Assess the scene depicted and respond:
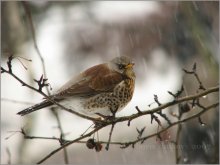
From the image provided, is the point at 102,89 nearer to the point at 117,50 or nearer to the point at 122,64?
the point at 122,64

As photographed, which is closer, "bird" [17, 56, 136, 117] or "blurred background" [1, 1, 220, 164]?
"bird" [17, 56, 136, 117]

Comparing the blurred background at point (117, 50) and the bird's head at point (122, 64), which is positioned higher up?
the blurred background at point (117, 50)

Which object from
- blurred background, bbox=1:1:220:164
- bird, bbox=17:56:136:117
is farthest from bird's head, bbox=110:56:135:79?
blurred background, bbox=1:1:220:164

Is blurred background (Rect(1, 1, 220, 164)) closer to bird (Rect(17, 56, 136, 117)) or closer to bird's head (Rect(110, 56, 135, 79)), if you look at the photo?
bird (Rect(17, 56, 136, 117))

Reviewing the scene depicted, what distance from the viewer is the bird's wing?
7.34ft

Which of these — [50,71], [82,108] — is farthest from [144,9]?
[82,108]

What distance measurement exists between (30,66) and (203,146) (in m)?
1.76

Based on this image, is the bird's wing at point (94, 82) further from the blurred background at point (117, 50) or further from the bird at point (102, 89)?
the blurred background at point (117, 50)

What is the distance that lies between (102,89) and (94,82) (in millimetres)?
63

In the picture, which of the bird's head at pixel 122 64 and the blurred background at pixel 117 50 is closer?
the bird's head at pixel 122 64

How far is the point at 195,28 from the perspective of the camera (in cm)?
246

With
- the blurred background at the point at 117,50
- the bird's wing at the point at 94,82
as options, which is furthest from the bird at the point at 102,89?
the blurred background at the point at 117,50

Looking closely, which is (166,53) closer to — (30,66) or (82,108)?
(30,66)

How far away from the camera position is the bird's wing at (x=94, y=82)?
7.34 feet
